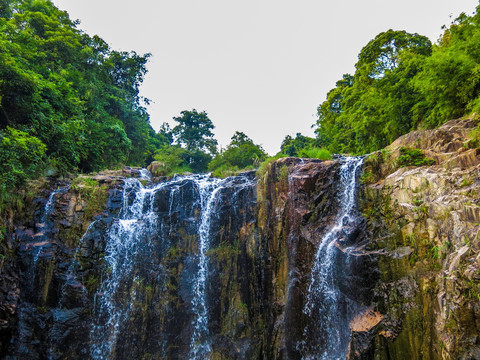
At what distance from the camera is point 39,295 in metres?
10.3

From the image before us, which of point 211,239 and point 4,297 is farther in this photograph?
point 211,239

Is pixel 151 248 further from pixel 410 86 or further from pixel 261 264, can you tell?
pixel 410 86

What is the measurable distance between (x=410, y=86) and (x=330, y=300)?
9676mm

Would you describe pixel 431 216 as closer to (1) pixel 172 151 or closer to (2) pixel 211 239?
(2) pixel 211 239

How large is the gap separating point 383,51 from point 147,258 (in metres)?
18.2

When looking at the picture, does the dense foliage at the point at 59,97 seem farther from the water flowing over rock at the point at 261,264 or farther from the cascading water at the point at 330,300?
the cascading water at the point at 330,300

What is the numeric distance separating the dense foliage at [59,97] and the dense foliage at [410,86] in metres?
14.7

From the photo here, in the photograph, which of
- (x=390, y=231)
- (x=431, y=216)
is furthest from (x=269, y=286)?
(x=431, y=216)

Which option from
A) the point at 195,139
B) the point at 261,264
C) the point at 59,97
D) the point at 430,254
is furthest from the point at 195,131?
the point at 430,254

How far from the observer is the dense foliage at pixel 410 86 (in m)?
9.34

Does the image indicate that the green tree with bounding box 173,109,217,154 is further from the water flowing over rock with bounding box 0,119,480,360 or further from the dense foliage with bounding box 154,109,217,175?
the water flowing over rock with bounding box 0,119,480,360

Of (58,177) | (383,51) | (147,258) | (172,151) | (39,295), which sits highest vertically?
(383,51)

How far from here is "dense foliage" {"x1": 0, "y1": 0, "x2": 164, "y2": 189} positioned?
11.3 meters

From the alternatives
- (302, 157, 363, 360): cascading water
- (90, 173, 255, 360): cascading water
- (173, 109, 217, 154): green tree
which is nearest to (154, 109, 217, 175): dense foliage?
(173, 109, 217, 154): green tree
